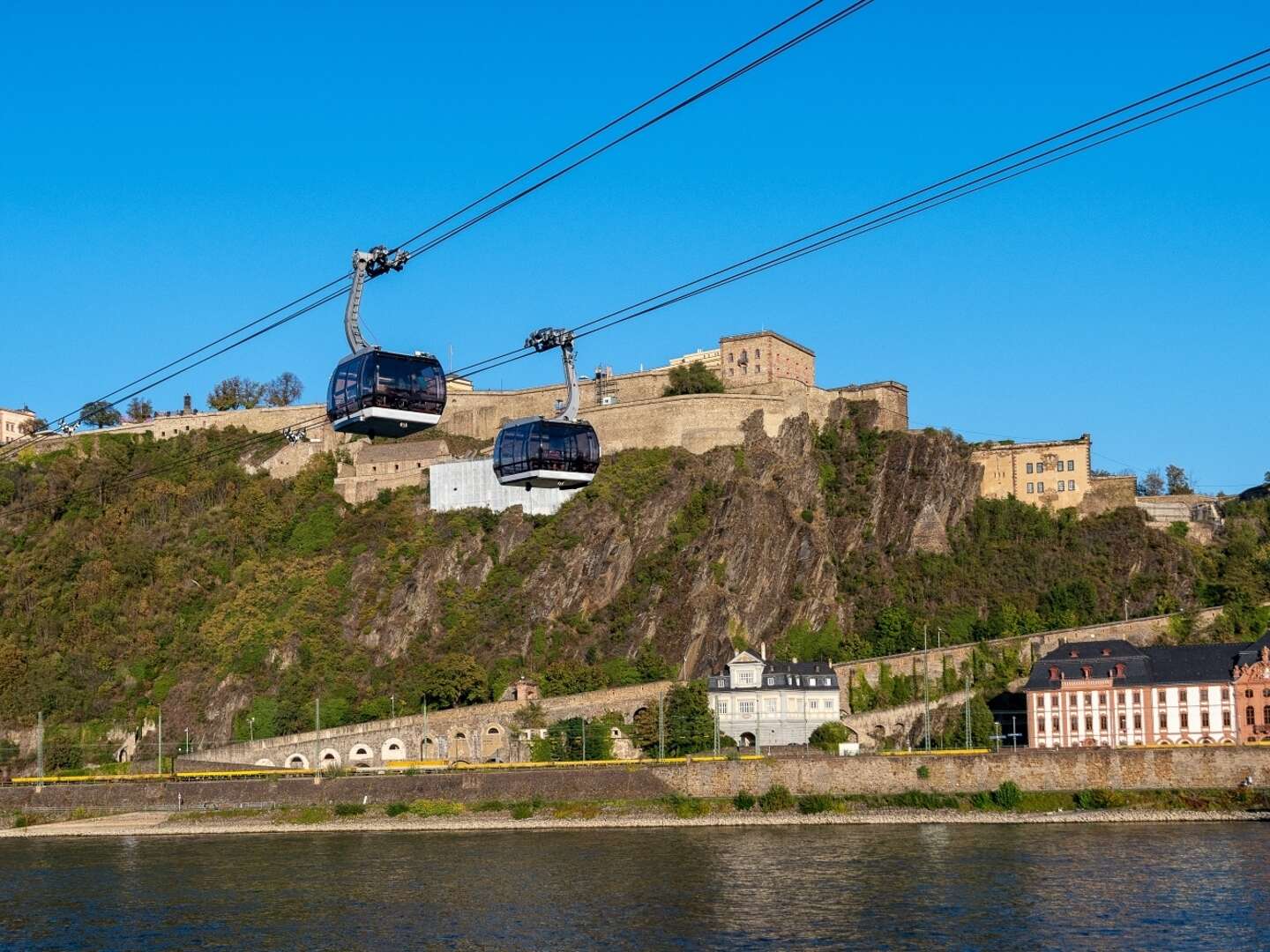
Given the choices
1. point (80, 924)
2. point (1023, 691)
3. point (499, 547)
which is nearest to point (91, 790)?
point (499, 547)

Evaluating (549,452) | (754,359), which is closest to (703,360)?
(754,359)

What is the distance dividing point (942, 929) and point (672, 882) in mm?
10814

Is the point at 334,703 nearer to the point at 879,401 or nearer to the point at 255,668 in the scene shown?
the point at 255,668

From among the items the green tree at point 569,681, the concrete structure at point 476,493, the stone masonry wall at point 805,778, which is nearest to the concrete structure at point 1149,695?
the stone masonry wall at point 805,778

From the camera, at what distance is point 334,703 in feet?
283

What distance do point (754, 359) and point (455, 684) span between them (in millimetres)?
34187

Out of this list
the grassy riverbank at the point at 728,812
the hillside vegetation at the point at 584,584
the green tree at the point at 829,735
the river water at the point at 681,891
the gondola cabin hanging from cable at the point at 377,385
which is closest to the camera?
the gondola cabin hanging from cable at the point at 377,385

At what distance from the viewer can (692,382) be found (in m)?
106

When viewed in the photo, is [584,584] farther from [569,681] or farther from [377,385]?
[377,385]

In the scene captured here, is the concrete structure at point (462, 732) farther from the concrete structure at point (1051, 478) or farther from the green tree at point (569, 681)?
the concrete structure at point (1051, 478)

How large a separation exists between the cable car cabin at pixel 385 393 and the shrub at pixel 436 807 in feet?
125

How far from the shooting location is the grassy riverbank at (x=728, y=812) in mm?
65312

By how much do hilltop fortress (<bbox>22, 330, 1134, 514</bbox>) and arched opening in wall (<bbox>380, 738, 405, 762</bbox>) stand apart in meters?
20.5

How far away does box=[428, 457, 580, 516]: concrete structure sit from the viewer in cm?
9825
